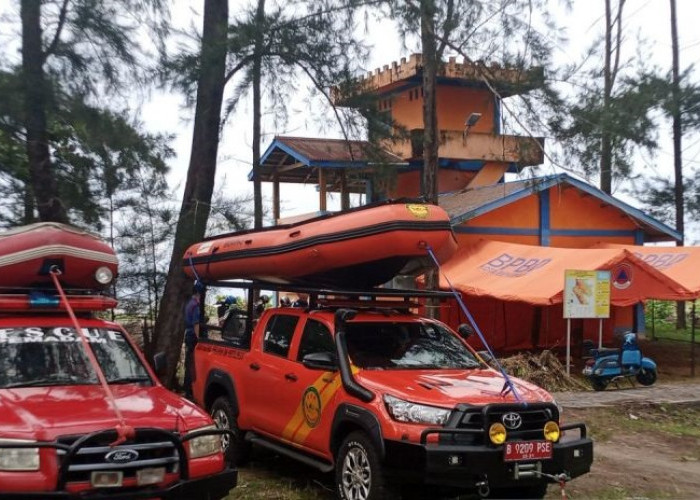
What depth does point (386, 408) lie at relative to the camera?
588cm

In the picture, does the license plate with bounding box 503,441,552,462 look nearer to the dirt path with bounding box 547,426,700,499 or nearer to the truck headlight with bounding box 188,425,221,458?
the dirt path with bounding box 547,426,700,499

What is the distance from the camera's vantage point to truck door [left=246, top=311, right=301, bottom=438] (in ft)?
24.0

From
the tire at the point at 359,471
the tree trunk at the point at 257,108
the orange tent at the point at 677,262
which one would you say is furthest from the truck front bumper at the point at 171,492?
the orange tent at the point at 677,262

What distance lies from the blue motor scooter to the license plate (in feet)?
26.7

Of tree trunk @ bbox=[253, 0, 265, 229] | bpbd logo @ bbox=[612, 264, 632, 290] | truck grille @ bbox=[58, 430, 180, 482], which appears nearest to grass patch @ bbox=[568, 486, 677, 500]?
truck grille @ bbox=[58, 430, 180, 482]

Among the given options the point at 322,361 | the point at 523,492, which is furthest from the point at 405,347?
the point at 523,492

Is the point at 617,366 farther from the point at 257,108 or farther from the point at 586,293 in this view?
the point at 257,108

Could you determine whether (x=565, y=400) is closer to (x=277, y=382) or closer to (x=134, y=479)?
(x=277, y=382)

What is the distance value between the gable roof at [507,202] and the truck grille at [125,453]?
12.9m

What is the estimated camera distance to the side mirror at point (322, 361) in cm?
659

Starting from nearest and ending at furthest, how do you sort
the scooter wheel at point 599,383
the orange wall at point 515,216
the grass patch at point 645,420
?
the grass patch at point 645,420
the scooter wheel at point 599,383
the orange wall at point 515,216

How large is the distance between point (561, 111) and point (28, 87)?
294 inches

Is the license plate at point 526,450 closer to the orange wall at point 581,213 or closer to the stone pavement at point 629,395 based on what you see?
the stone pavement at point 629,395

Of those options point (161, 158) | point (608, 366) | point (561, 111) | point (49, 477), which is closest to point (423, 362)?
point (49, 477)
